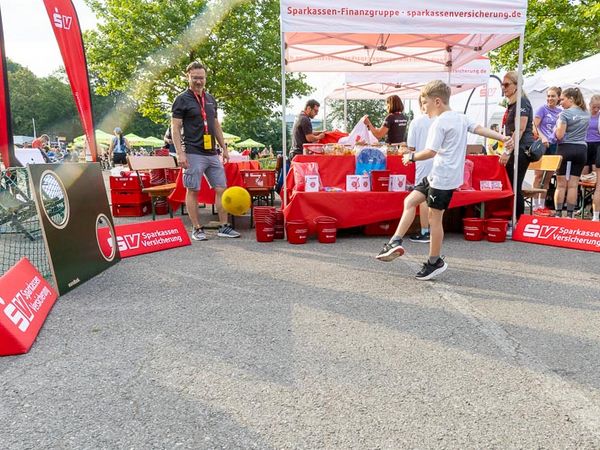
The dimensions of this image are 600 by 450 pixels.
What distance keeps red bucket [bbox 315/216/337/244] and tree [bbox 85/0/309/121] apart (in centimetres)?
1471

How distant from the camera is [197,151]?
6238 millimetres

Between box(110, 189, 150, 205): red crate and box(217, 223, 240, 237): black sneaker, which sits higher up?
box(110, 189, 150, 205): red crate

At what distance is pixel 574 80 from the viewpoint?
11.9 metres

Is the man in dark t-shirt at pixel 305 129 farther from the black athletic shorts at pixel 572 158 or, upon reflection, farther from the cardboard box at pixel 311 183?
the black athletic shorts at pixel 572 158

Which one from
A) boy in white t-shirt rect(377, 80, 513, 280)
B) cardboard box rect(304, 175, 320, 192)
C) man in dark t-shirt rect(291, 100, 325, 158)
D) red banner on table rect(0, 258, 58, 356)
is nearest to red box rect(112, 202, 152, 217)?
man in dark t-shirt rect(291, 100, 325, 158)

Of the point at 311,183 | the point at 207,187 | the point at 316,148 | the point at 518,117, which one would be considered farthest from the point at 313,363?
the point at 207,187

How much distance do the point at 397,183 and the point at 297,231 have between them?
154 centimetres

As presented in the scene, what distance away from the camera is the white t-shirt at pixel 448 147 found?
4.20 meters

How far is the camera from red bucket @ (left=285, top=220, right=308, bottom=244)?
239 inches

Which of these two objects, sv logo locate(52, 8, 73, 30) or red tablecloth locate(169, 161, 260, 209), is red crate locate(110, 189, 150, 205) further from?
sv logo locate(52, 8, 73, 30)

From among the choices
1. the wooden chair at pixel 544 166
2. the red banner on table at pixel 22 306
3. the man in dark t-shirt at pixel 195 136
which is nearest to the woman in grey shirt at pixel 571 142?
the wooden chair at pixel 544 166

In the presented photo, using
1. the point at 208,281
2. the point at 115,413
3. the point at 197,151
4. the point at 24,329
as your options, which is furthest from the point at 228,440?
the point at 197,151

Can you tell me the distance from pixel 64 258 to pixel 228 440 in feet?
9.01

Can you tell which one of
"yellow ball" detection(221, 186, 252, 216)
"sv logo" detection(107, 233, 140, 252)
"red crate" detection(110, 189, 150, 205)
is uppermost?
"yellow ball" detection(221, 186, 252, 216)
